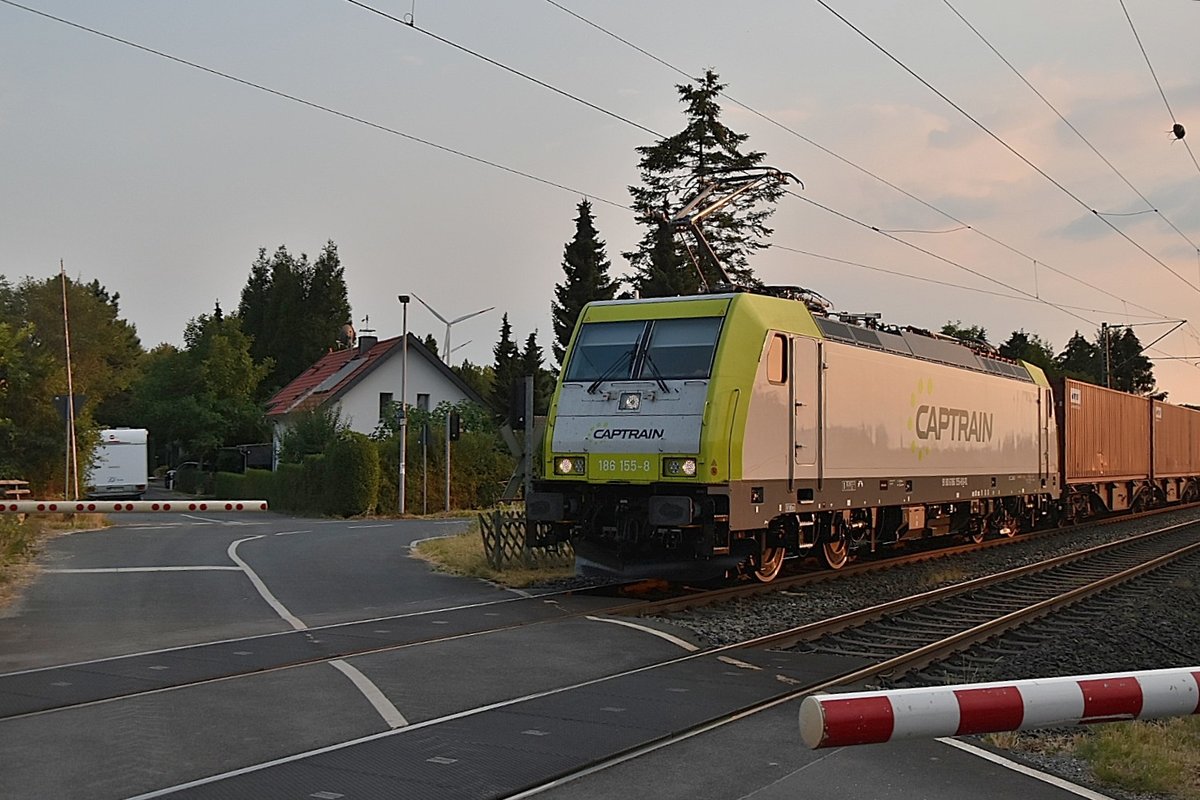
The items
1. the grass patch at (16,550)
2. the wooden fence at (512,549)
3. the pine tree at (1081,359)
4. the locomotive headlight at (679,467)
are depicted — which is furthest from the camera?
the pine tree at (1081,359)

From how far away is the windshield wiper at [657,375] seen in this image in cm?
1436

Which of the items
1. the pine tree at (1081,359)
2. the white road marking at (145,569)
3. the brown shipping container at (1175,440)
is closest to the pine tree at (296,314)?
the pine tree at (1081,359)

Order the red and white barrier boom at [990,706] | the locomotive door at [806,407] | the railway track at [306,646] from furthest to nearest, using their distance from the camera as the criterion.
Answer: the locomotive door at [806,407] → the railway track at [306,646] → the red and white barrier boom at [990,706]

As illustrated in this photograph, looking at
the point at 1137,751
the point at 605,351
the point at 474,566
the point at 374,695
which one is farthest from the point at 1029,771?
the point at 474,566

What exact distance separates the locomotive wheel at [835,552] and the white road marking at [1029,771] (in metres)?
9.57

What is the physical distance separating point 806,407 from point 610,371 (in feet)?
8.03

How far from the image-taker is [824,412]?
15.7 m

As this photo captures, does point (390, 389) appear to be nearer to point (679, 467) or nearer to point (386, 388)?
point (386, 388)

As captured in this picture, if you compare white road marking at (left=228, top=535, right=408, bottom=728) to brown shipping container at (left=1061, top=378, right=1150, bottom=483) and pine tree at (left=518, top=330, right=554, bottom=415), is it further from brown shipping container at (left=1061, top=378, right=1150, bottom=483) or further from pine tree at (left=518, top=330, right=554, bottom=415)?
pine tree at (left=518, top=330, right=554, bottom=415)

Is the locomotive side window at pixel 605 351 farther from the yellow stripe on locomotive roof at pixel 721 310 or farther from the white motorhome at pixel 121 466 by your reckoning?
the white motorhome at pixel 121 466

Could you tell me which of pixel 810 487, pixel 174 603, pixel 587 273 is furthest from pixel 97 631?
pixel 587 273

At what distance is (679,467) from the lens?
1388 centimetres

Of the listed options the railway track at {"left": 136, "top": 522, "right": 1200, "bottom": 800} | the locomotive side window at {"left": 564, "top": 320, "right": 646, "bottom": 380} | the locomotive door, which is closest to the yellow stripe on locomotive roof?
the locomotive side window at {"left": 564, "top": 320, "right": 646, "bottom": 380}

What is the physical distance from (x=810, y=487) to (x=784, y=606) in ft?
6.66
